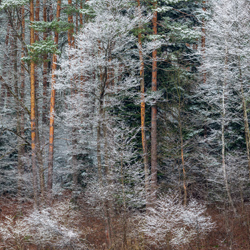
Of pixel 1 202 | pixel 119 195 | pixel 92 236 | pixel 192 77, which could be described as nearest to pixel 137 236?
pixel 119 195

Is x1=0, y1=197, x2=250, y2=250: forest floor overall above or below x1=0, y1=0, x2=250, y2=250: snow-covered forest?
below

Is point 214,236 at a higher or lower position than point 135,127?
lower

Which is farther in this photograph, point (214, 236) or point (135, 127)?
point (214, 236)

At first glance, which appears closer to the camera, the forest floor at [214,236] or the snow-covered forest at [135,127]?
the forest floor at [214,236]

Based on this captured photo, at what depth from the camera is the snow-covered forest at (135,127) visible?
9508 millimetres

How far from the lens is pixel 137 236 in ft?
29.8

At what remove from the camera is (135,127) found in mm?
11031

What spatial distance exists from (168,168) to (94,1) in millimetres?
8897

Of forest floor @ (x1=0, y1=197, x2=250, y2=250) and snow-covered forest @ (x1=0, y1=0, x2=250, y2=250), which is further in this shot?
snow-covered forest @ (x1=0, y1=0, x2=250, y2=250)

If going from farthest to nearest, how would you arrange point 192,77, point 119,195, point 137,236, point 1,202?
point 1,202 → point 192,77 → point 119,195 → point 137,236

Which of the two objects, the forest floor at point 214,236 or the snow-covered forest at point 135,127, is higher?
the snow-covered forest at point 135,127

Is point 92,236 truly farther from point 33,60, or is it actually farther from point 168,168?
point 33,60

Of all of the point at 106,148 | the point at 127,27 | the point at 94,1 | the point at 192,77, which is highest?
the point at 94,1

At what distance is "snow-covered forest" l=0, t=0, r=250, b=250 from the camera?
9.51m
